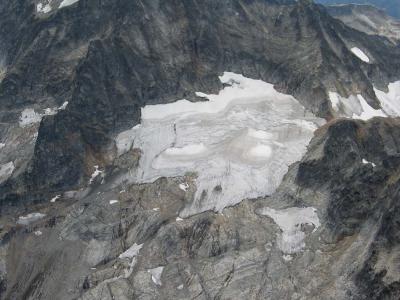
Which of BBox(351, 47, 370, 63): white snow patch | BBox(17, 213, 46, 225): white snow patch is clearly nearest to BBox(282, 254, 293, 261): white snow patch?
BBox(17, 213, 46, 225): white snow patch

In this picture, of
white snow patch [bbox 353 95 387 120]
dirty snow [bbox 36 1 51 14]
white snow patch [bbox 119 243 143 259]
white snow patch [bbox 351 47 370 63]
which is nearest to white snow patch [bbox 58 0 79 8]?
dirty snow [bbox 36 1 51 14]

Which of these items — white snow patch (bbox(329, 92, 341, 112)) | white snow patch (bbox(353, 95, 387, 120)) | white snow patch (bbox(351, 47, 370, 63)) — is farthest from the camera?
white snow patch (bbox(351, 47, 370, 63))

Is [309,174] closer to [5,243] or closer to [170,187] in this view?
[170,187]

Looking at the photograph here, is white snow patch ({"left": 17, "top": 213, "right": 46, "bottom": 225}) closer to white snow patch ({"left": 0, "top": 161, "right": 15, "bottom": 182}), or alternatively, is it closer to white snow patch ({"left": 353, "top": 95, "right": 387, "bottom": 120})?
white snow patch ({"left": 0, "top": 161, "right": 15, "bottom": 182})

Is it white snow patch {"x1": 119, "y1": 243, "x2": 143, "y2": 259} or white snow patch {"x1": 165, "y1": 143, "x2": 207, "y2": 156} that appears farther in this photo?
white snow patch {"x1": 165, "y1": 143, "x2": 207, "y2": 156}

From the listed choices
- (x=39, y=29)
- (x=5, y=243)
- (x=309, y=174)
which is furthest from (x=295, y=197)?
(x=39, y=29)

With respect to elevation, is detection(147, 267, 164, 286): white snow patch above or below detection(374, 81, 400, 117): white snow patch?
above

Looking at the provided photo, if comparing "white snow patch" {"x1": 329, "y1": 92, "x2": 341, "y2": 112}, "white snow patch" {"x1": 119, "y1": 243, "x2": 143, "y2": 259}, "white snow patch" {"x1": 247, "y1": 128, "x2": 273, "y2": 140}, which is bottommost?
"white snow patch" {"x1": 119, "y1": 243, "x2": 143, "y2": 259}

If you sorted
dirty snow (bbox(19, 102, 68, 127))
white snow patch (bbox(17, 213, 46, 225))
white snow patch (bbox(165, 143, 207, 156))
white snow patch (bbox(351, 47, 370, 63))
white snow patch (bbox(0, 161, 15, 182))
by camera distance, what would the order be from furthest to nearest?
1. white snow patch (bbox(351, 47, 370, 63))
2. dirty snow (bbox(19, 102, 68, 127))
3. white snow patch (bbox(165, 143, 207, 156))
4. white snow patch (bbox(0, 161, 15, 182))
5. white snow patch (bbox(17, 213, 46, 225))
